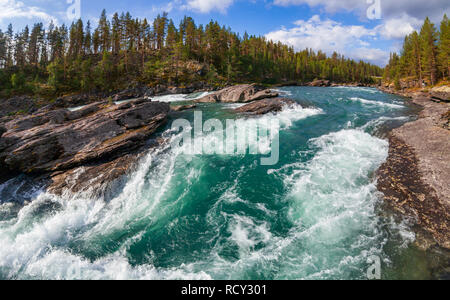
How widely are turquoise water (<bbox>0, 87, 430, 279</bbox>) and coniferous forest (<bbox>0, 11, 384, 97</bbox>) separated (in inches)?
2580

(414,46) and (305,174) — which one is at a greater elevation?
(414,46)

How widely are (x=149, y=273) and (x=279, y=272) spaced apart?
534 centimetres

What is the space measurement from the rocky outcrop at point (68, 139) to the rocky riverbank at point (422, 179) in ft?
66.2

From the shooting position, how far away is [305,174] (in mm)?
13797

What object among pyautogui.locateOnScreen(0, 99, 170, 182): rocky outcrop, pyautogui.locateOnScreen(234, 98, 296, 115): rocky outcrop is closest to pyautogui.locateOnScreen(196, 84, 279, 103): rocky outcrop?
pyautogui.locateOnScreen(234, 98, 296, 115): rocky outcrop

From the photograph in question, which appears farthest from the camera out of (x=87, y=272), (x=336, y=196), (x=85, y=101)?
(x=85, y=101)

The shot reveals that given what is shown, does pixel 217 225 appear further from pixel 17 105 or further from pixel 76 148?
pixel 17 105

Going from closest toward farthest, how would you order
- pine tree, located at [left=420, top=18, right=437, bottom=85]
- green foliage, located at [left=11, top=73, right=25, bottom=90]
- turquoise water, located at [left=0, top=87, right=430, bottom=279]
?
turquoise water, located at [left=0, top=87, right=430, bottom=279] → pine tree, located at [left=420, top=18, right=437, bottom=85] → green foliage, located at [left=11, top=73, right=25, bottom=90]

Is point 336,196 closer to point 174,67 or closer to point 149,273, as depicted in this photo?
point 149,273

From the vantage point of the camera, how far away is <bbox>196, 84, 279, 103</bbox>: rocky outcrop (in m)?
40.1

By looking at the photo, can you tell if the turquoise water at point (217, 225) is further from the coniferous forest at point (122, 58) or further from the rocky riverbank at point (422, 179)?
the coniferous forest at point (122, 58)

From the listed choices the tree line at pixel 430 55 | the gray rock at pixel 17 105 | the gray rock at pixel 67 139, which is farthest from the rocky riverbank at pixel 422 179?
the gray rock at pixel 17 105

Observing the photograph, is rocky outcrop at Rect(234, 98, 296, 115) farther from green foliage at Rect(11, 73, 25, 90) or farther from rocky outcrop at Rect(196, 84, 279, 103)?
green foliage at Rect(11, 73, 25, 90)
